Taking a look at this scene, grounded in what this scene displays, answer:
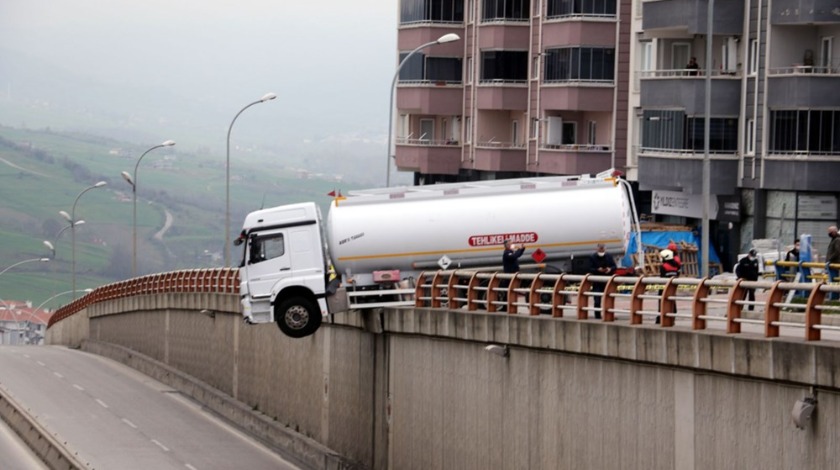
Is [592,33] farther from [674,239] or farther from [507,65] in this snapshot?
[674,239]

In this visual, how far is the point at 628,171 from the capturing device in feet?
215

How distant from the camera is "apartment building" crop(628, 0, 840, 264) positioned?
5138 centimetres

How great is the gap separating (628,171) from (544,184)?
29234 millimetres

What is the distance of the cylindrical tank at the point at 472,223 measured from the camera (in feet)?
119

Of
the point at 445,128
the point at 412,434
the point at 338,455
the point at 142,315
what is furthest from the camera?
the point at 445,128

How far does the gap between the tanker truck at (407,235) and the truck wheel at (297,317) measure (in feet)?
0.07

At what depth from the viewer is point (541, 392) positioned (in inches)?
1191

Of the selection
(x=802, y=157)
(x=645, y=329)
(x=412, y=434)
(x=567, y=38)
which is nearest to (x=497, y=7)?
(x=567, y=38)

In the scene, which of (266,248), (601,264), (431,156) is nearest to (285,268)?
(266,248)

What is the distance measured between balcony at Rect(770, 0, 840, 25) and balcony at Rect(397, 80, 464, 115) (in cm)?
2827

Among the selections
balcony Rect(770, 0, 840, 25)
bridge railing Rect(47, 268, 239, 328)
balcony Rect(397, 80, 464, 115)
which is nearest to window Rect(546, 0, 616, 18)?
balcony Rect(397, 80, 464, 115)

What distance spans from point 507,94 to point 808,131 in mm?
23737

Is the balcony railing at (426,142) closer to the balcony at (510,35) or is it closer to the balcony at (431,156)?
the balcony at (431,156)

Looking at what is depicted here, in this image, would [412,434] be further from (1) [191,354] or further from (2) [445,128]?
(2) [445,128]
